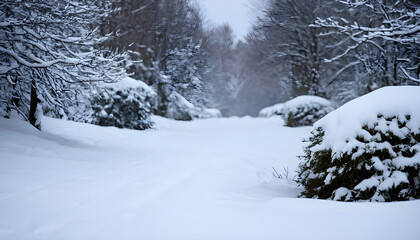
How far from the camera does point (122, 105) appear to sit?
9453 mm

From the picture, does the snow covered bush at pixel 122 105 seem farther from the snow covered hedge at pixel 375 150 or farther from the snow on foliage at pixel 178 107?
the snow covered hedge at pixel 375 150

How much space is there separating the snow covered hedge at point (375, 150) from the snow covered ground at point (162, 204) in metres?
0.37

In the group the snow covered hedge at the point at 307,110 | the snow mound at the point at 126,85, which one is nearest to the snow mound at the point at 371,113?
the snow mound at the point at 126,85

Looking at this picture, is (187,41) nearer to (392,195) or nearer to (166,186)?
(166,186)

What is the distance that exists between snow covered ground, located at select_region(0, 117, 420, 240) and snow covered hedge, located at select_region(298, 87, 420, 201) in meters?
0.37

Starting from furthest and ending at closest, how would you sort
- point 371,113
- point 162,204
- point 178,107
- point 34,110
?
point 178,107 < point 34,110 < point 371,113 < point 162,204

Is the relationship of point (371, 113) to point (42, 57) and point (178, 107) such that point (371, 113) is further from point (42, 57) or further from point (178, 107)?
point (178, 107)

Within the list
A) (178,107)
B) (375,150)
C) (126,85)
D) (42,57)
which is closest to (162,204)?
(375,150)

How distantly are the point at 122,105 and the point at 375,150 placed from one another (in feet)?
28.0

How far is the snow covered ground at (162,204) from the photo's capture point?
177 centimetres

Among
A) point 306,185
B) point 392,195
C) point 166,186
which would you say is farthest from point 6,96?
point 392,195

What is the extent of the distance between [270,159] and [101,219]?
12.7 feet

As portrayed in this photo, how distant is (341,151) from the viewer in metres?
2.49

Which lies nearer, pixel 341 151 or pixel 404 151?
pixel 404 151
